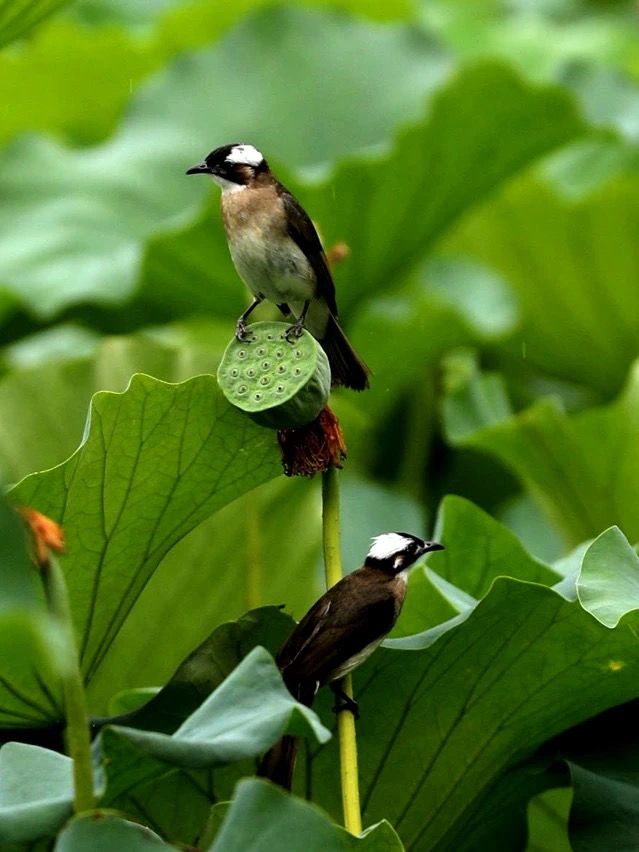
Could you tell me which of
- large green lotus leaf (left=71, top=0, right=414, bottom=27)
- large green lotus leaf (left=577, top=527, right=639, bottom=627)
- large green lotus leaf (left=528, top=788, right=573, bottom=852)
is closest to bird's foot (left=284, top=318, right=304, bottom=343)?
large green lotus leaf (left=577, top=527, right=639, bottom=627)

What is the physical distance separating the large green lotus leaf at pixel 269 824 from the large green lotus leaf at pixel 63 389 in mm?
1387

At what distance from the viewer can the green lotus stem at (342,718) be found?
134cm

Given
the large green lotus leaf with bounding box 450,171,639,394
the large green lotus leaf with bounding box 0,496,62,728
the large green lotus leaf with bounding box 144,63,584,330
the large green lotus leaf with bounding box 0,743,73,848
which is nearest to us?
the large green lotus leaf with bounding box 0,496,62,728

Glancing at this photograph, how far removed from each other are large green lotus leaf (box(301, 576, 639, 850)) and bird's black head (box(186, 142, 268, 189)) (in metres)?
0.78

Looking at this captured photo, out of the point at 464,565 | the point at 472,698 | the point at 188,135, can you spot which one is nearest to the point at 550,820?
the point at 464,565

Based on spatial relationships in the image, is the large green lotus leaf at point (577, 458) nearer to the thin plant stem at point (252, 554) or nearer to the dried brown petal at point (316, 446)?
the thin plant stem at point (252, 554)

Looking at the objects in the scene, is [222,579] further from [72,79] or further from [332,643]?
[72,79]

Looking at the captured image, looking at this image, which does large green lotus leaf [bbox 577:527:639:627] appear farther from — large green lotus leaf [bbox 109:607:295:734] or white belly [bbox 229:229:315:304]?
white belly [bbox 229:229:315:304]

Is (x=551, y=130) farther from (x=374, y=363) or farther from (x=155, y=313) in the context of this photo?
(x=155, y=313)

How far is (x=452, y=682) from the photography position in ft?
4.96

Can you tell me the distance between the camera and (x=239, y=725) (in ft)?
3.98

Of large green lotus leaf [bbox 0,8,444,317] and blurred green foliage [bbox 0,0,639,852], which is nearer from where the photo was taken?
blurred green foliage [bbox 0,0,639,852]

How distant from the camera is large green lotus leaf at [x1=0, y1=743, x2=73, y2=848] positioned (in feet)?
3.96

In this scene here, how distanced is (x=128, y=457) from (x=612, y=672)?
0.50 meters
